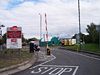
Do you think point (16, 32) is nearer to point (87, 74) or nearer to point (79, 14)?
point (87, 74)

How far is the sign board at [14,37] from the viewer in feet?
109

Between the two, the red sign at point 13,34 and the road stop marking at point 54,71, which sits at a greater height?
the red sign at point 13,34

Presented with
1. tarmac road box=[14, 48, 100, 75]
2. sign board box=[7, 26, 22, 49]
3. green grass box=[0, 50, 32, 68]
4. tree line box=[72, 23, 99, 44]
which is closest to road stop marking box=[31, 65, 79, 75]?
tarmac road box=[14, 48, 100, 75]

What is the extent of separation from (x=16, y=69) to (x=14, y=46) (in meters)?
12.0

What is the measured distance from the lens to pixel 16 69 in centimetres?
2238

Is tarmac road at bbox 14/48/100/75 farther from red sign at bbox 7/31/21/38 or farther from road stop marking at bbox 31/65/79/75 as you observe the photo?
red sign at bbox 7/31/21/38

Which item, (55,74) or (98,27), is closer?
(55,74)

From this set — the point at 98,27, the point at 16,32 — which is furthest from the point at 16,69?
the point at 98,27

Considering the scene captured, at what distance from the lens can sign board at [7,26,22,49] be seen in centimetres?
3334

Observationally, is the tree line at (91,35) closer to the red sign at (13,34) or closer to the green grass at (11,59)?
the green grass at (11,59)

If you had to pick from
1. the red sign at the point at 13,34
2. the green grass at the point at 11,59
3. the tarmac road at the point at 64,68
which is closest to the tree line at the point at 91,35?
the green grass at the point at 11,59

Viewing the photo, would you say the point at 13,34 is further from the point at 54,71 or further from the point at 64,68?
the point at 54,71

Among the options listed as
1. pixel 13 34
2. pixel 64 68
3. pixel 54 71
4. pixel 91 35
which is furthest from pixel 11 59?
pixel 91 35

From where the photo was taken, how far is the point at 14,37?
33906mm
